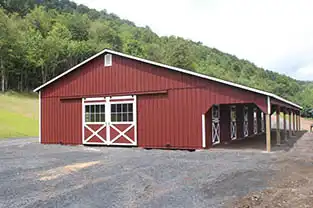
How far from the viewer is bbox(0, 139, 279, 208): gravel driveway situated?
16.7 feet

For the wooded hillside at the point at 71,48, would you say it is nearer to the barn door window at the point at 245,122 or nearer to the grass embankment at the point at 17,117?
the grass embankment at the point at 17,117

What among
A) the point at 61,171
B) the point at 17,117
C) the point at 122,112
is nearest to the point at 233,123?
the point at 122,112

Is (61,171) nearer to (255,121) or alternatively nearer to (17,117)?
(255,121)

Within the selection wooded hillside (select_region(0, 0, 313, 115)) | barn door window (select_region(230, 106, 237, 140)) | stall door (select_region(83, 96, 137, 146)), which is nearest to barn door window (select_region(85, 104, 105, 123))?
stall door (select_region(83, 96, 137, 146))

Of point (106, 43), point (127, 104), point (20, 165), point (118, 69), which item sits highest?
point (106, 43)

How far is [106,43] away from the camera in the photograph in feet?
236

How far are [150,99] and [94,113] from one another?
2.99 m

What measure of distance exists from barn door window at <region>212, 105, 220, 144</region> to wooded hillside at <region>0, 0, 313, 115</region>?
39.3 m

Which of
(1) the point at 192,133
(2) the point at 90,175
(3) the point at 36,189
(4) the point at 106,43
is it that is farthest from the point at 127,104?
(4) the point at 106,43

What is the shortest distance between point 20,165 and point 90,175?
2988 mm

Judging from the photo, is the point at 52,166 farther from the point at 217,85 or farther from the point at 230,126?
the point at 230,126

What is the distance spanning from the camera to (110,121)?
45.6 ft

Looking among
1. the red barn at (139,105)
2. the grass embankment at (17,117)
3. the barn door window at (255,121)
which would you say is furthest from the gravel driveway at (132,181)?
the grass embankment at (17,117)

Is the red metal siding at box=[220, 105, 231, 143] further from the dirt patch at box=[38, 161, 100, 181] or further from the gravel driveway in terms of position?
the dirt patch at box=[38, 161, 100, 181]
